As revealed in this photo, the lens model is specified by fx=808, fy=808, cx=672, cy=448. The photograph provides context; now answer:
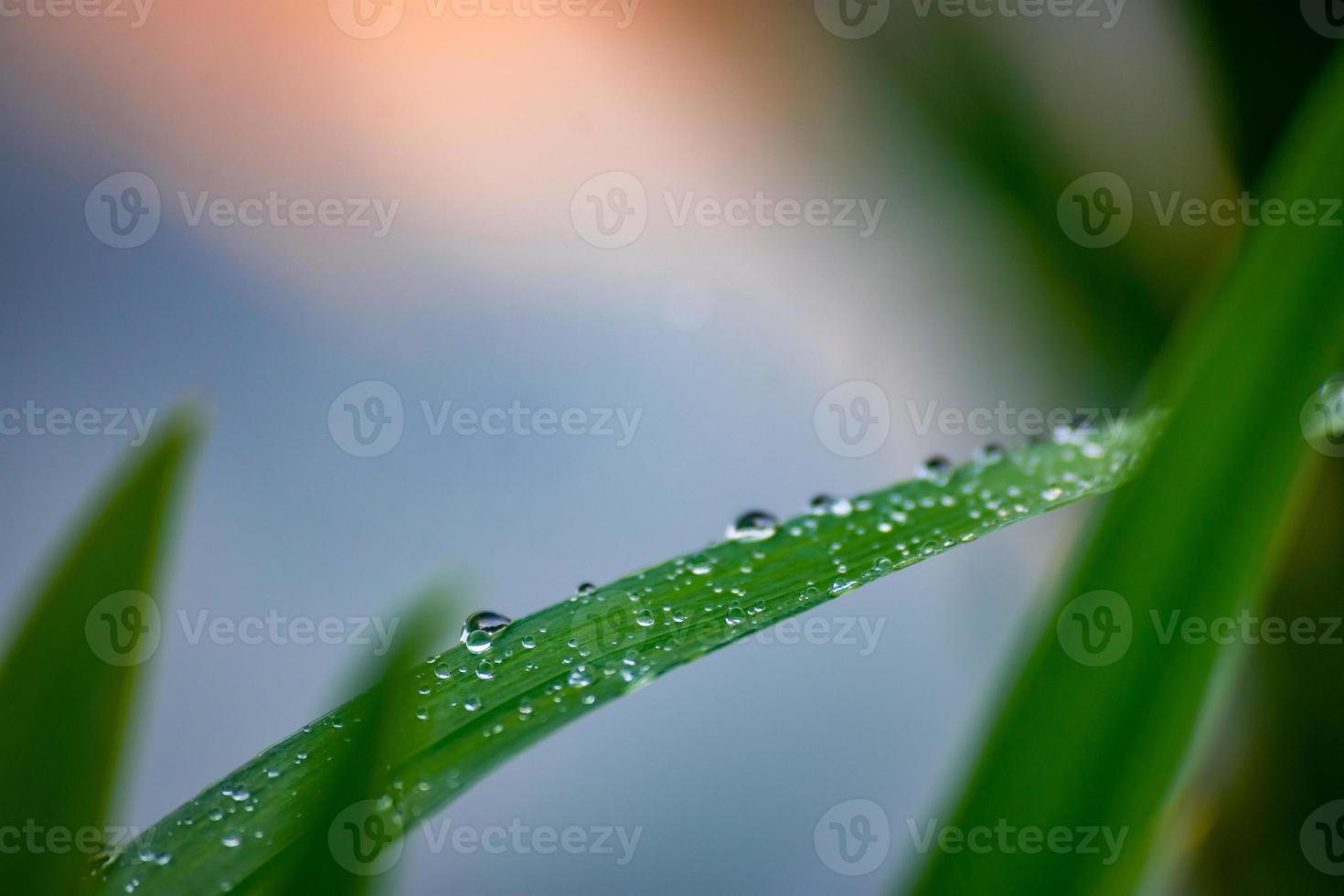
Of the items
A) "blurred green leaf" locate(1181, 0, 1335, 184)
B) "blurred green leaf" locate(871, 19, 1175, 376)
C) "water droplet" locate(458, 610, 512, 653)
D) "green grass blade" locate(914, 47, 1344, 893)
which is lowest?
"water droplet" locate(458, 610, 512, 653)

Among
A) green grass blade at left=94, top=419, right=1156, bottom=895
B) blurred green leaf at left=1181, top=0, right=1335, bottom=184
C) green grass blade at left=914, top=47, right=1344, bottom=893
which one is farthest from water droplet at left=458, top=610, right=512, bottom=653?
blurred green leaf at left=1181, top=0, right=1335, bottom=184

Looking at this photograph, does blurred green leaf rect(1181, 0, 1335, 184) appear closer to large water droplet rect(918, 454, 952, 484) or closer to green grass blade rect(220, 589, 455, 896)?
large water droplet rect(918, 454, 952, 484)

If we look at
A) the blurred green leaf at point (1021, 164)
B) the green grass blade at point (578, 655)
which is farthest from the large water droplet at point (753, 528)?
the blurred green leaf at point (1021, 164)

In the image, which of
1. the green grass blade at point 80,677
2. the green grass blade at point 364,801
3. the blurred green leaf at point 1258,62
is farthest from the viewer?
the blurred green leaf at point 1258,62

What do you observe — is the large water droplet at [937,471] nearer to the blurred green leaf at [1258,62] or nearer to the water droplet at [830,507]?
the water droplet at [830,507]

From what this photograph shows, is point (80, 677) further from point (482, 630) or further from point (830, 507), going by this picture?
point (830, 507)

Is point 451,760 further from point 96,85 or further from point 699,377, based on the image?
point 96,85

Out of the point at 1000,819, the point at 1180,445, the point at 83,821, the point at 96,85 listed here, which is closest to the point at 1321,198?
the point at 1180,445
